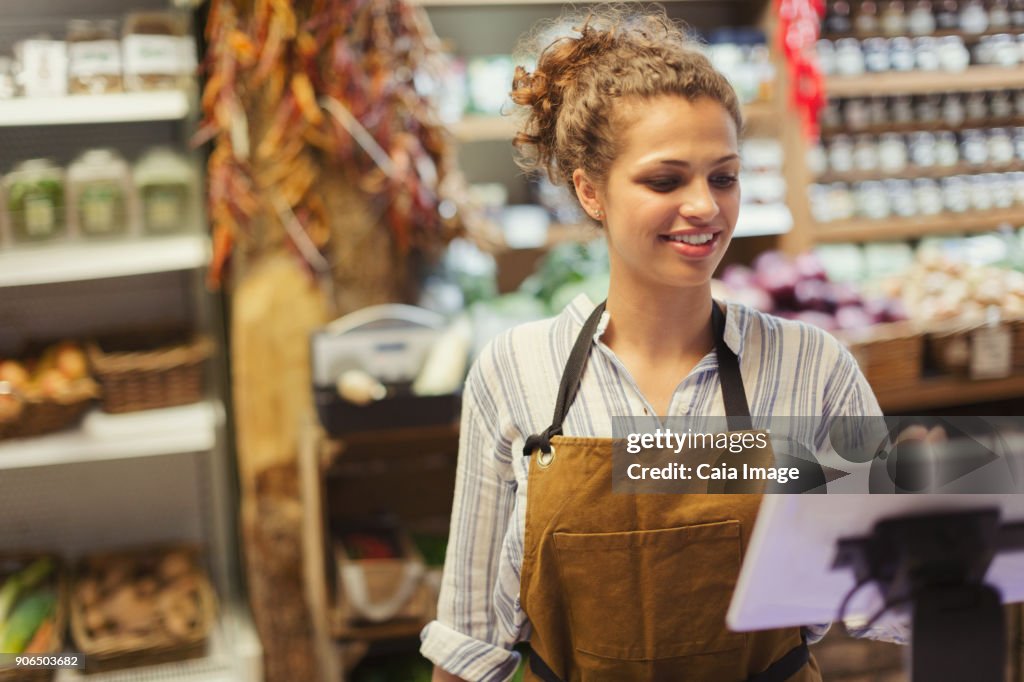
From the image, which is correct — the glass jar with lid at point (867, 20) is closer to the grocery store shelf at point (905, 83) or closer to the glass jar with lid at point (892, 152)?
the grocery store shelf at point (905, 83)

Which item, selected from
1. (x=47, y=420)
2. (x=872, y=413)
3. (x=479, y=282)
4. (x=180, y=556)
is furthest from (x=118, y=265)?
(x=872, y=413)

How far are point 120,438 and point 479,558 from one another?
4.74ft

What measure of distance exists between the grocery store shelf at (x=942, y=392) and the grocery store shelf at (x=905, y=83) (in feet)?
3.32

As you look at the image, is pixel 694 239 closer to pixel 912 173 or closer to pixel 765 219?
Answer: pixel 765 219

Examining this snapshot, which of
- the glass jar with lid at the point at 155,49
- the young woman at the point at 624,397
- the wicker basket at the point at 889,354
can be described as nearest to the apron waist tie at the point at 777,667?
the young woman at the point at 624,397

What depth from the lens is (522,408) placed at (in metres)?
1.38

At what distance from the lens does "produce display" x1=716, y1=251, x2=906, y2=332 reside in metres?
2.85

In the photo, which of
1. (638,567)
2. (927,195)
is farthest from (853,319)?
(638,567)

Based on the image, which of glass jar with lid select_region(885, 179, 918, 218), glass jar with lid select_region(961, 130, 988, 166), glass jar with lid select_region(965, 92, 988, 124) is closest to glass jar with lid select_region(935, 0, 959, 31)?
glass jar with lid select_region(965, 92, 988, 124)

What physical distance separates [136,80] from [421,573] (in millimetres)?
1446

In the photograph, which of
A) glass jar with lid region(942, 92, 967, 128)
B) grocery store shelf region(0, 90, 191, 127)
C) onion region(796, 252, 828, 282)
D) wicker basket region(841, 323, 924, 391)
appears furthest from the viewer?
glass jar with lid region(942, 92, 967, 128)

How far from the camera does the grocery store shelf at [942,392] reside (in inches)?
106

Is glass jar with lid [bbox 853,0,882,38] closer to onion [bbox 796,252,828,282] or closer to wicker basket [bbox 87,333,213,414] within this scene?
onion [bbox 796,252,828,282]

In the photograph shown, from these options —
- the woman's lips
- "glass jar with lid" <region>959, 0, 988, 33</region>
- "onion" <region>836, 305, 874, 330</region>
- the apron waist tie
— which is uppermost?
"glass jar with lid" <region>959, 0, 988, 33</region>
